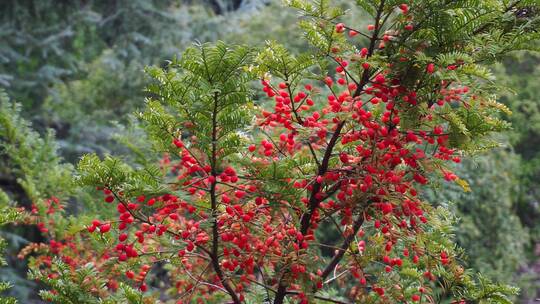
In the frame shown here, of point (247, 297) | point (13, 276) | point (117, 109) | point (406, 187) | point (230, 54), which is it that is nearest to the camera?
point (230, 54)

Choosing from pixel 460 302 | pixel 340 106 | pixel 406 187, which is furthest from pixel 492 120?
pixel 460 302

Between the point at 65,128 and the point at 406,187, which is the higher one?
the point at 406,187

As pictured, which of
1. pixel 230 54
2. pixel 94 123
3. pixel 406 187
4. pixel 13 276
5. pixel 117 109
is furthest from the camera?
pixel 117 109

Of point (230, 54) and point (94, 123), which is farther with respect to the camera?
point (94, 123)

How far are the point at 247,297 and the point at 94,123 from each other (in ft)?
15.8

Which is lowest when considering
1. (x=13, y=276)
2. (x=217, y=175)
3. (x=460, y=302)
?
(x=13, y=276)

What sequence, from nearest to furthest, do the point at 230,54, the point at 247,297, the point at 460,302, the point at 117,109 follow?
the point at 230,54 < the point at 460,302 < the point at 247,297 < the point at 117,109

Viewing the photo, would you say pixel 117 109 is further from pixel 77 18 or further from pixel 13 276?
pixel 13 276

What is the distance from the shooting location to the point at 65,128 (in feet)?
21.5

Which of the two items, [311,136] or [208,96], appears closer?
[208,96]

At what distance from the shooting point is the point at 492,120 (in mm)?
1427

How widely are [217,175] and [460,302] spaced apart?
82cm

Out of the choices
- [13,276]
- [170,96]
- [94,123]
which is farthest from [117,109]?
[170,96]

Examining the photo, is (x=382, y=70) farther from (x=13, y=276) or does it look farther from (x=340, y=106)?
(x=13, y=276)
